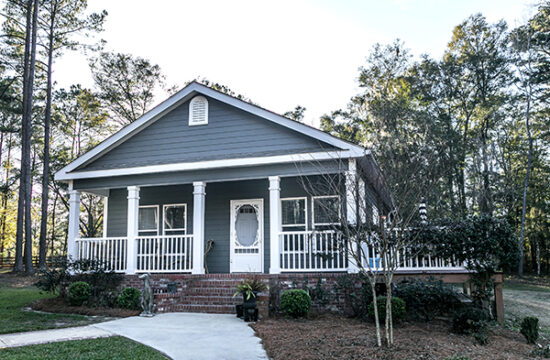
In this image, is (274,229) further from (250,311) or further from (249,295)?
(250,311)

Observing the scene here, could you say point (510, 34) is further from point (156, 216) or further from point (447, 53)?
point (156, 216)

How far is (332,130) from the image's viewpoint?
29562 mm

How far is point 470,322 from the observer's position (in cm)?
795

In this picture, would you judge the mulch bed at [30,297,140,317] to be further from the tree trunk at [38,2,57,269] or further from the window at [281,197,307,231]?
the tree trunk at [38,2,57,269]

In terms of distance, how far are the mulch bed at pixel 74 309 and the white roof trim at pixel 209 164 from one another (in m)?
3.52

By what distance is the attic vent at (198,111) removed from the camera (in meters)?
12.3

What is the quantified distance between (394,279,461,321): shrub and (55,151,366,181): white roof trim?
3274 mm

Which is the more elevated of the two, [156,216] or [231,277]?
[156,216]

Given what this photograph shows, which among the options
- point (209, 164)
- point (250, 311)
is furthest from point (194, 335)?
point (209, 164)

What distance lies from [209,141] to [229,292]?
4.14 m

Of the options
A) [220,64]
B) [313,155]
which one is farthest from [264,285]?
[220,64]

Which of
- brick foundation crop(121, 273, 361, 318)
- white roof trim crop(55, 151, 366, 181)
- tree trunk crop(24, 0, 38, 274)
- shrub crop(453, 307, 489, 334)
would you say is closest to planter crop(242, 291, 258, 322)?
brick foundation crop(121, 273, 361, 318)

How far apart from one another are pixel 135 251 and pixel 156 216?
2.30 meters

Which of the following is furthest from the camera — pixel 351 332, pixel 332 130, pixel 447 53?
pixel 332 130
